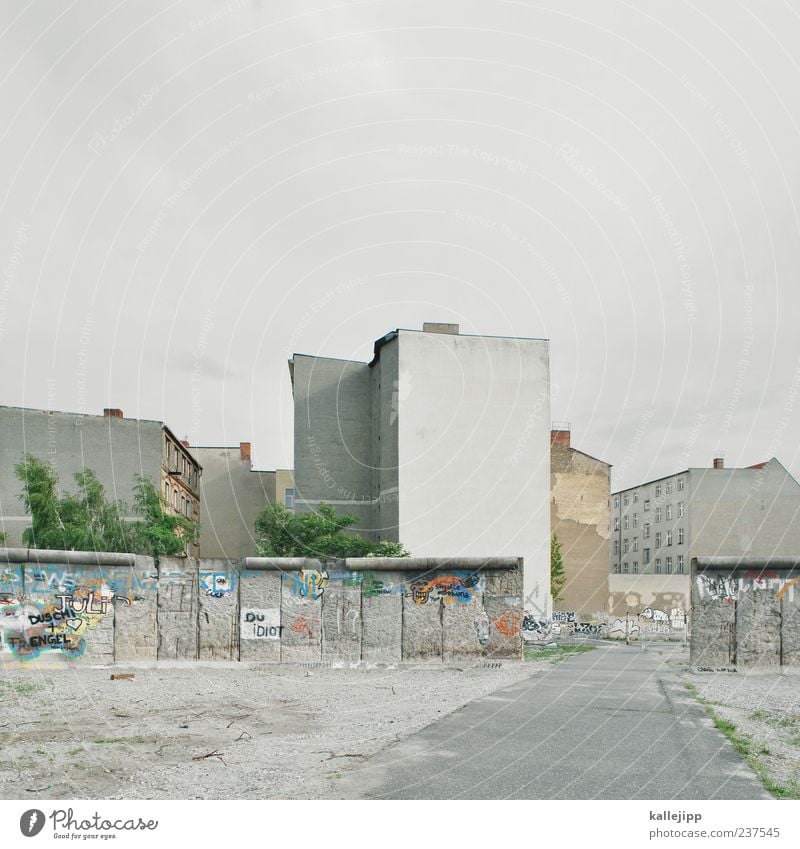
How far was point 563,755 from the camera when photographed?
7840mm

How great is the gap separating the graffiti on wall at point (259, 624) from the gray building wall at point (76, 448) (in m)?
22.5

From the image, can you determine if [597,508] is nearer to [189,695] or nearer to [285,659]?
[285,659]

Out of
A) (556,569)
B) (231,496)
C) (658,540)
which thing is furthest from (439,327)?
(658,540)

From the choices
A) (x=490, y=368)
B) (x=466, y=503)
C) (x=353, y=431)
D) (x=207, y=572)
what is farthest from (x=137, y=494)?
(x=207, y=572)

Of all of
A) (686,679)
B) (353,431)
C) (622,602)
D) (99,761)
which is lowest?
(622,602)

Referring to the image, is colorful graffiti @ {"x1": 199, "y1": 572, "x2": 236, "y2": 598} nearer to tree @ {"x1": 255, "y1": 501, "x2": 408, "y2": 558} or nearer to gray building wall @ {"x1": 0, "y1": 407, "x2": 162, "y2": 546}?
tree @ {"x1": 255, "y1": 501, "x2": 408, "y2": 558}

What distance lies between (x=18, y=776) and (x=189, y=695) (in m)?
5.19

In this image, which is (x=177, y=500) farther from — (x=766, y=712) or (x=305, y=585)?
(x=766, y=712)

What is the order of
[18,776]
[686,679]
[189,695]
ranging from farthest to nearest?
[686,679] < [189,695] < [18,776]

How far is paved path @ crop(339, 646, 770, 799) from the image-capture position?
655 centimetres

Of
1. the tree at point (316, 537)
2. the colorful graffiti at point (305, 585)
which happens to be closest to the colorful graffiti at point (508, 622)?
the colorful graffiti at point (305, 585)

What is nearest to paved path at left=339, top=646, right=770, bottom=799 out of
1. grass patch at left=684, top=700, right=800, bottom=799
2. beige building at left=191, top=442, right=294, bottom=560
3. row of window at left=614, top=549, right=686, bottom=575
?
grass patch at left=684, top=700, right=800, bottom=799
